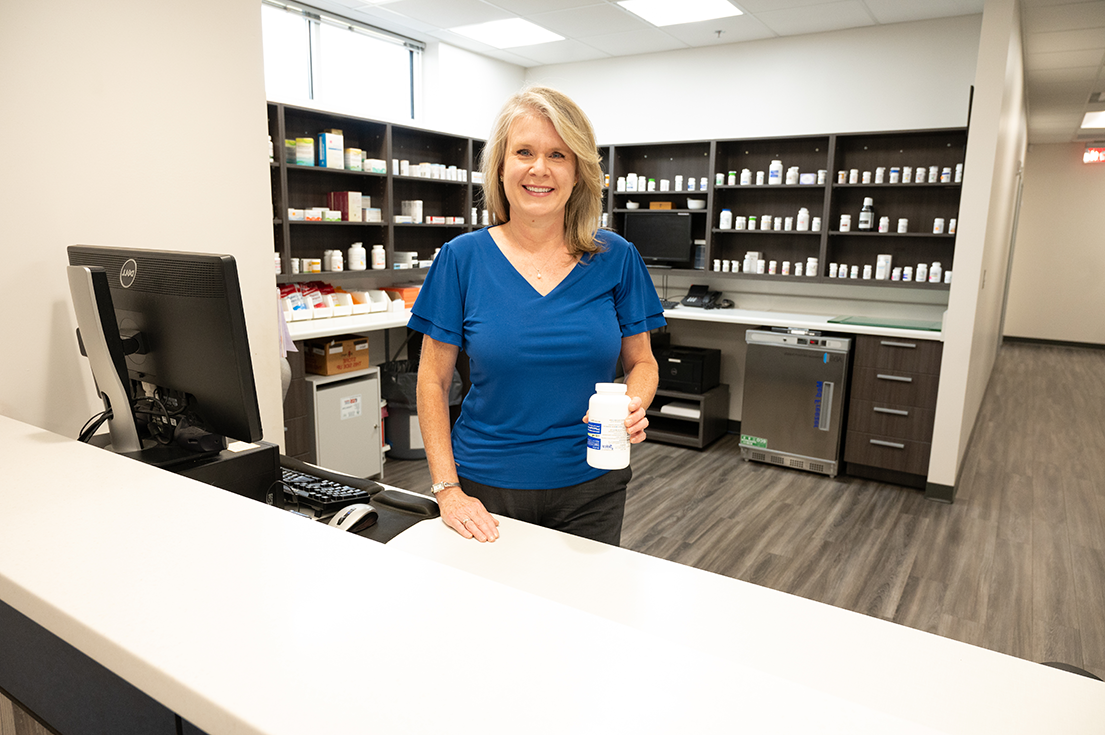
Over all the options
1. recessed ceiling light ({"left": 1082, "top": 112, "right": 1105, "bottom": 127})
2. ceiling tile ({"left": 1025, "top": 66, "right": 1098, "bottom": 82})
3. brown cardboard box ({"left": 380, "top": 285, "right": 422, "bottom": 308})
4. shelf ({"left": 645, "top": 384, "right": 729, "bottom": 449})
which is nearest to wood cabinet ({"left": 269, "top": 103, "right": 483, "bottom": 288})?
brown cardboard box ({"left": 380, "top": 285, "right": 422, "bottom": 308})

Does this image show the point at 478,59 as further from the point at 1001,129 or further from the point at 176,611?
the point at 176,611

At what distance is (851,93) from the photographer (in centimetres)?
475

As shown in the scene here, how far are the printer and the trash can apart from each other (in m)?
1.48

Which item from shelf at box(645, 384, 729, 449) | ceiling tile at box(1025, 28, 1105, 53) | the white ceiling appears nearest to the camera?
the white ceiling

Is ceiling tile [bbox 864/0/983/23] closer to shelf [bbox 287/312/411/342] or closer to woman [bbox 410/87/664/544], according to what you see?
shelf [bbox 287/312/411/342]

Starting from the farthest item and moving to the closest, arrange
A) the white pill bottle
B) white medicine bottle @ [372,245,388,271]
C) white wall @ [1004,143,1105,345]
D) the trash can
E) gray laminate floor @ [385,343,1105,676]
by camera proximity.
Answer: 1. white wall @ [1004,143,1105,345]
2. white medicine bottle @ [372,245,388,271]
3. the trash can
4. gray laminate floor @ [385,343,1105,676]
5. the white pill bottle

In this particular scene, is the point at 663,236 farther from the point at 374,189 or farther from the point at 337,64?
the point at 337,64

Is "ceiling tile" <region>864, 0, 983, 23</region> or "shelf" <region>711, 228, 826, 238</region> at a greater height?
"ceiling tile" <region>864, 0, 983, 23</region>

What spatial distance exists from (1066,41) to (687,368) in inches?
136

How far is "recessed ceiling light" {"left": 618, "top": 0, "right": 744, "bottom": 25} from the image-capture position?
14.0ft

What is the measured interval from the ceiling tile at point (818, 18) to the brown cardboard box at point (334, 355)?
317cm

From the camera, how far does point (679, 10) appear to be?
173 inches

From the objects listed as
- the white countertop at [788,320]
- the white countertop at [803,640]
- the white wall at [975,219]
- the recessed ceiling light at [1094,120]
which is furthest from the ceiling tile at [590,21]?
the recessed ceiling light at [1094,120]

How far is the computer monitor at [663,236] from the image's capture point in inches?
203
